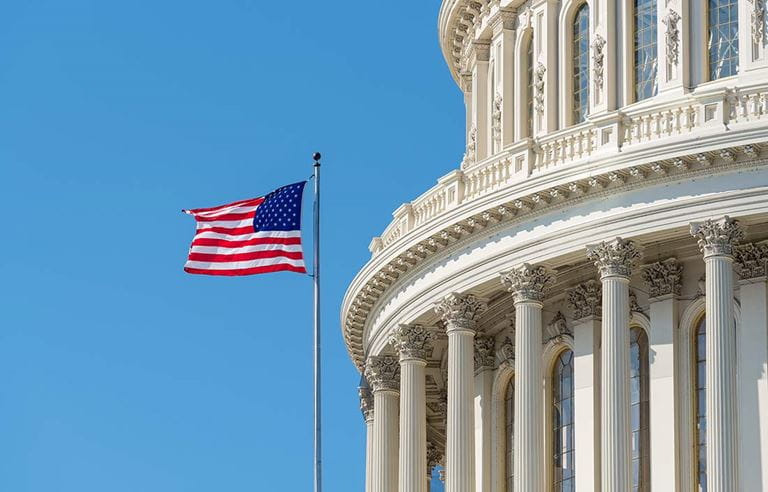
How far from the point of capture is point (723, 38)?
68062mm

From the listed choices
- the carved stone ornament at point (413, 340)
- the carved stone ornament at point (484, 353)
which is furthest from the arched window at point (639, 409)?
the carved stone ornament at point (413, 340)

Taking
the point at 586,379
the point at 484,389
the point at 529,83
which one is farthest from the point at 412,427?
the point at 529,83

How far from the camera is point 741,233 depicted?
205 feet

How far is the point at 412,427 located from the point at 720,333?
1156 cm

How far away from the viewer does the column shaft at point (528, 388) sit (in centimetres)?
6569

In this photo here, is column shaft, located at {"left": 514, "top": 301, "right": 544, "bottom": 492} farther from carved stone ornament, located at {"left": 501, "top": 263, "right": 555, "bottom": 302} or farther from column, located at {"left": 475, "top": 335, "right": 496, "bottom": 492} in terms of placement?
column, located at {"left": 475, "top": 335, "right": 496, "bottom": 492}

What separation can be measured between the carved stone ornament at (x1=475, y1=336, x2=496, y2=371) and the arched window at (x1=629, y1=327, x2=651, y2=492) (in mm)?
5830

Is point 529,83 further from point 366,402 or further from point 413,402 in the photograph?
point 366,402

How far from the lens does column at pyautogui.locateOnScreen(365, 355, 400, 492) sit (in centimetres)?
7400

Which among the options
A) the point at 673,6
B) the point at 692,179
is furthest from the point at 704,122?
the point at 673,6

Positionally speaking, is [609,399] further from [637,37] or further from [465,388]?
[637,37]

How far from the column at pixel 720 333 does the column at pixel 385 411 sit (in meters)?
13.8

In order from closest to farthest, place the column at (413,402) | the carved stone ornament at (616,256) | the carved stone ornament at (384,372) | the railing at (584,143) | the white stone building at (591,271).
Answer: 1. the white stone building at (591,271)
2. the railing at (584,143)
3. the carved stone ornament at (616,256)
4. the column at (413,402)
5. the carved stone ornament at (384,372)

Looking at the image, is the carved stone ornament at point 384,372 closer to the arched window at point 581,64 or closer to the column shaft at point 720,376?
the arched window at point 581,64
